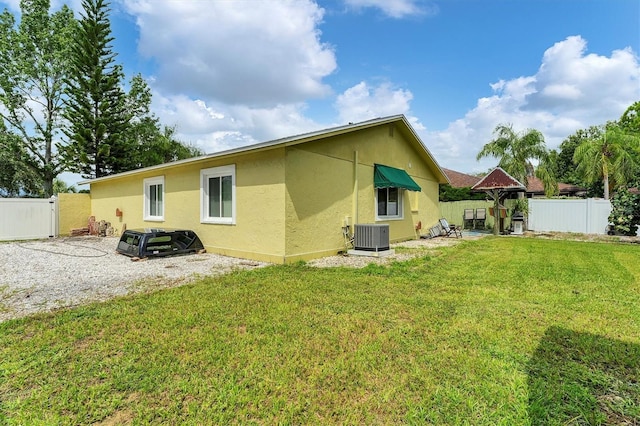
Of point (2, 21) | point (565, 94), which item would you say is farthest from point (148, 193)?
point (565, 94)

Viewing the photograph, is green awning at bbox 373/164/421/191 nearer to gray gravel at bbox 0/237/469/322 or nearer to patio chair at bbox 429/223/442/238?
gray gravel at bbox 0/237/469/322

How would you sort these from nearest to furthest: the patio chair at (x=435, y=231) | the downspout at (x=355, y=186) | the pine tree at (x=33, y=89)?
the downspout at (x=355, y=186)
the patio chair at (x=435, y=231)
the pine tree at (x=33, y=89)

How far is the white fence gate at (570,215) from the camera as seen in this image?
15672 millimetres

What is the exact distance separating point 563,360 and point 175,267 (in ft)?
25.2

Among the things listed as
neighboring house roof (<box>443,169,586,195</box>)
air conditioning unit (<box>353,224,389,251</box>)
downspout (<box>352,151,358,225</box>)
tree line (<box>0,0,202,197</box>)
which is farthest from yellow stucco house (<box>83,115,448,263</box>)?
neighboring house roof (<box>443,169,586,195</box>)

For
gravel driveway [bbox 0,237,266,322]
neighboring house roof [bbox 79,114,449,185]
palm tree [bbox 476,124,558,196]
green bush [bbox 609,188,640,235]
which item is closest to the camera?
gravel driveway [bbox 0,237,266,322]

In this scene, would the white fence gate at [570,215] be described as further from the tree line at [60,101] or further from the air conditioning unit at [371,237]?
the tree line at [60,101]

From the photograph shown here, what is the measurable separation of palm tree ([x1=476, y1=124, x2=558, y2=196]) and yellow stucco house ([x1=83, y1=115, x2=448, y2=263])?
12.4 metres

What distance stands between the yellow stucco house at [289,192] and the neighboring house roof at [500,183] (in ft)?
14.5

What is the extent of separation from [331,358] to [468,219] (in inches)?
740

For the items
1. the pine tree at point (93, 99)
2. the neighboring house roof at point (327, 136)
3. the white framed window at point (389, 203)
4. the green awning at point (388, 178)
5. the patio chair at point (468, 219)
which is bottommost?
the patio chair at point (468, 219)

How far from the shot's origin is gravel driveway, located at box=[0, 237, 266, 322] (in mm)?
5199

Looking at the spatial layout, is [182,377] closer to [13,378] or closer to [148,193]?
[13,378]

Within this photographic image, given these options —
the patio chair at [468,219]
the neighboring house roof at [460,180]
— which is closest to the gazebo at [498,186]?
the patio chair at [468,219]
